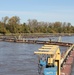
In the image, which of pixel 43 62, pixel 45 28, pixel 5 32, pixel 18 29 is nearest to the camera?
pixel 43 62

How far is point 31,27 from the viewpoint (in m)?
151

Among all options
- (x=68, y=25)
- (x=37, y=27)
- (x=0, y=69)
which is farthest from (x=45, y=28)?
(x=0, y=69)

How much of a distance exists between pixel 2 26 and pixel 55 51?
10336cm

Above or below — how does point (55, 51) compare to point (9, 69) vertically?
above

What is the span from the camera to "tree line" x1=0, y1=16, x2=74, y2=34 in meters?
124

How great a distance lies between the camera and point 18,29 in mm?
126438

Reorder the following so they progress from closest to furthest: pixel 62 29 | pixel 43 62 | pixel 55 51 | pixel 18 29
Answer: pixel 55 51 → pixel 43 62 → pixel 18 29 → pixel 62 29

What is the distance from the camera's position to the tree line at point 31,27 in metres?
124

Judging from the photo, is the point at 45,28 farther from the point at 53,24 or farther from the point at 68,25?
the point at 68,25

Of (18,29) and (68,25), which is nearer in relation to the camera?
(18,29)

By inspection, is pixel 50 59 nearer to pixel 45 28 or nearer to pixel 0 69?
pixel 0 69

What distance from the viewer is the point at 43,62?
55.1ft

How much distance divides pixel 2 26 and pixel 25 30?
61.4ft

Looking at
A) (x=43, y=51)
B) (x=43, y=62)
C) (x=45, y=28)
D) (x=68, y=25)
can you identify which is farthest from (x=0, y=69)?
(x=68, y=25)
